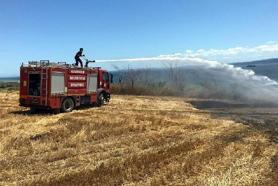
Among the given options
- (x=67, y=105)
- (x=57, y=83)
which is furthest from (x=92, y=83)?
(x=57, y=83)

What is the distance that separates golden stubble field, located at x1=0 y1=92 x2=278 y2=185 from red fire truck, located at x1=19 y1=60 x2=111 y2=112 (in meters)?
2.26

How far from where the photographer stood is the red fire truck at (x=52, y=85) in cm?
2383

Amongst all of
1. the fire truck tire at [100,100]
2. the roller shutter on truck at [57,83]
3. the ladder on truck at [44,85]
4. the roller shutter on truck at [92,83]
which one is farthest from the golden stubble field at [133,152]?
the fire truck tire at [100,100]

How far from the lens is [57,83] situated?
79.6 ft

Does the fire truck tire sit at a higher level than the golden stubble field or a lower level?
higher

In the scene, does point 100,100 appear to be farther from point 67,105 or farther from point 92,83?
point 67,105

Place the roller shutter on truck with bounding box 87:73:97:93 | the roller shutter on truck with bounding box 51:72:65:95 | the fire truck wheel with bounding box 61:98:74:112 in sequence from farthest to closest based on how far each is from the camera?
1. the roller shutter on truck with bounding box 87:73:97:93
2. the fire truck wheel with bounding box 61:98:74:112
3. the roller shutter on truck with bounding box 51:72:65:95

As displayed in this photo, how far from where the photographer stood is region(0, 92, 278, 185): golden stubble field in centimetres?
1120

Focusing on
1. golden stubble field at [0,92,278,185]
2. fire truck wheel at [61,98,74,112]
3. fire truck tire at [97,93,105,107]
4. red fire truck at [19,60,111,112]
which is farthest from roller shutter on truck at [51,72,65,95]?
fire truck tire at [97,93,105,107]

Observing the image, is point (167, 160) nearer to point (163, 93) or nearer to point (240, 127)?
point (240, 127)

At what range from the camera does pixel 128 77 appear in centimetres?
4516

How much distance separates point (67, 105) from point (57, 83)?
1718mm

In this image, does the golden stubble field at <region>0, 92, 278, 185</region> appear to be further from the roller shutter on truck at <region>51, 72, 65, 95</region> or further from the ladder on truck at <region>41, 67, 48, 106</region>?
the roller shutter on truck at <region>51, 72, 65, 95</region>

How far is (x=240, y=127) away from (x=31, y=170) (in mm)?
10549
